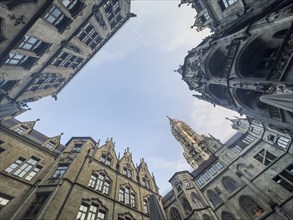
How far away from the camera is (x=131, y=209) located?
18.1m

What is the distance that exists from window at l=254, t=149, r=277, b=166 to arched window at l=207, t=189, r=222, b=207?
7.44 metres

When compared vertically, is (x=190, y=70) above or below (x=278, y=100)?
above

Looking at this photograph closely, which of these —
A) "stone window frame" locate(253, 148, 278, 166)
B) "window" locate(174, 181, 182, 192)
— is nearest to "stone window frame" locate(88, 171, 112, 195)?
"window" locate(174, 181, 182, 192)

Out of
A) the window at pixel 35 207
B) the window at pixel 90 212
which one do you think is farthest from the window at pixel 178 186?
the window at pixel 35 207

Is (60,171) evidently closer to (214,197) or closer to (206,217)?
(206,217)

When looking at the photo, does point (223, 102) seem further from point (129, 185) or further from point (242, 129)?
point (129, 185)

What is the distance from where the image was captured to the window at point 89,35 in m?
23.1

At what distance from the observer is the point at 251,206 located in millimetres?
20625

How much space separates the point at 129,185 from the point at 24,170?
11.1 m

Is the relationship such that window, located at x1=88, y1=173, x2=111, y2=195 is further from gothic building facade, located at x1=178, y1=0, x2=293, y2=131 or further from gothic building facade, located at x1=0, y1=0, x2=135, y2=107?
gothic building facade, located at x1=178, y1=0, x2=293, y2=131

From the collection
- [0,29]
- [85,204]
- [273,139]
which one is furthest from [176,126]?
[0,29]

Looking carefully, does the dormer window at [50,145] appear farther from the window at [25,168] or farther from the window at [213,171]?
the window at [213,171]

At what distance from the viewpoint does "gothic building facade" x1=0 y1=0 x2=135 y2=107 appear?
12.7 metres

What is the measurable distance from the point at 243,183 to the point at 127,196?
47.8 feet
